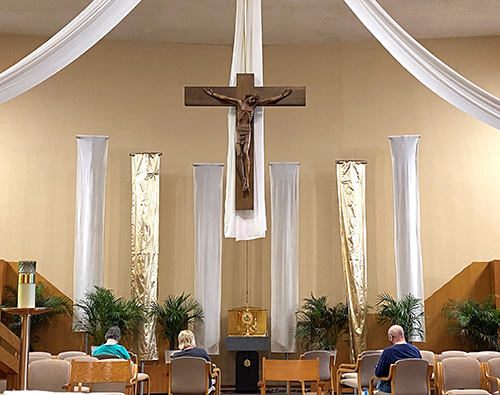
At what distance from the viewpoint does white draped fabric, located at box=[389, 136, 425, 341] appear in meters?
10.5

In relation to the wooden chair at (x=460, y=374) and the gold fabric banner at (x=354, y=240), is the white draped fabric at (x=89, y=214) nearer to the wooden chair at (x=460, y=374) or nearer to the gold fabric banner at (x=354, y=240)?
the gold fabric banner at (x=354, y=240)

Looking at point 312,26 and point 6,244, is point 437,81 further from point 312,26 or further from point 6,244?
point 6,244

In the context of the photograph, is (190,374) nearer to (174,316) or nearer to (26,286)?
(26,286)

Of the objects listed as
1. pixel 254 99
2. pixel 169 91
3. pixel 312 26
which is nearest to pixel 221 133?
pixel 169 91

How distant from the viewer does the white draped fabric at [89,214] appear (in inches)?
410

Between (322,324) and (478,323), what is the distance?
90.8 inches

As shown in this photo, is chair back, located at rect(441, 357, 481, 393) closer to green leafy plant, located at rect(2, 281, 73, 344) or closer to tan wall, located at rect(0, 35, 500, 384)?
tan wall, located at rect(0, 35, 500, 384)

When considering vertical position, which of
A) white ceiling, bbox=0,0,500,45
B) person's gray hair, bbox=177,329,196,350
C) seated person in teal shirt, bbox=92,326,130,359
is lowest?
seated person in teal shirt, bbox=92,326,130,359

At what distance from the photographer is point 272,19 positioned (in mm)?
11219

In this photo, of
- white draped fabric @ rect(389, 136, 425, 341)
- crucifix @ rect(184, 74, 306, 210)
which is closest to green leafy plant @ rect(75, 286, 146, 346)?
crucifix @ rect(184, 74, 306, 210)

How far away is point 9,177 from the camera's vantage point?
1129cm

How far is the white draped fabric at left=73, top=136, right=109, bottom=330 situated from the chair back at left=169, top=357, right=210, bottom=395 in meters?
4.05

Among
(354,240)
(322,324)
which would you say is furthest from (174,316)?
(354,240)

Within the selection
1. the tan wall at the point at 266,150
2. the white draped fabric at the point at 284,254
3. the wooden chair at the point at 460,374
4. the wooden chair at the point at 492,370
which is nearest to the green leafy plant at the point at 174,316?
the tan wall at the point at 266,150
